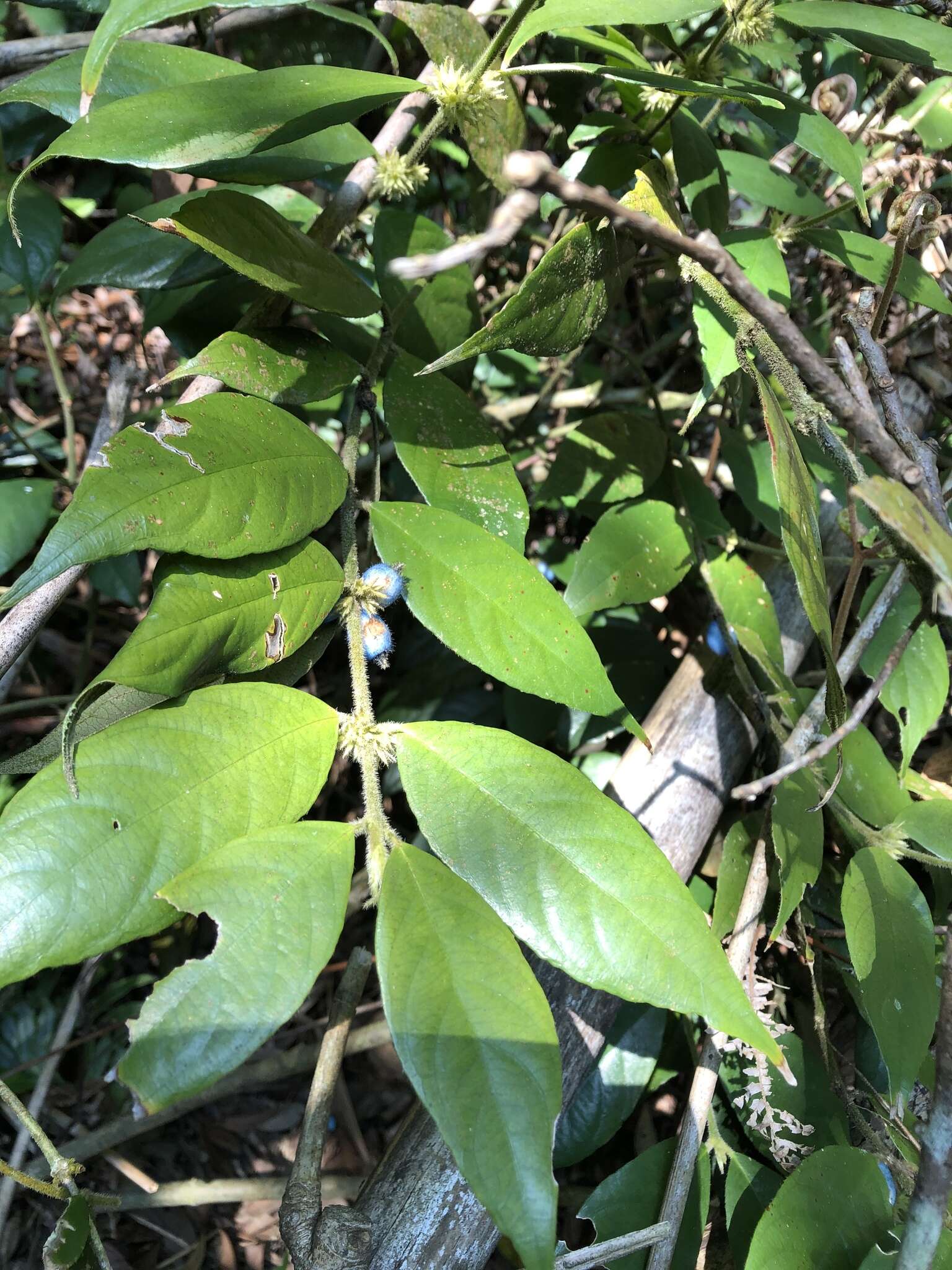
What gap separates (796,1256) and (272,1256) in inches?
34.7

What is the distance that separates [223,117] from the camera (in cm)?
69

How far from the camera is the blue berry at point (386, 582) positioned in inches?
30.1

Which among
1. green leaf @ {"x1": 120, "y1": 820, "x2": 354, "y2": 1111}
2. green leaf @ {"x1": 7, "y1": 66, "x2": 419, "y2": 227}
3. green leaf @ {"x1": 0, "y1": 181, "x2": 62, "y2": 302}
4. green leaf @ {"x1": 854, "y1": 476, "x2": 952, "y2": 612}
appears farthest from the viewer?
green leaf @ {"x1": 0, "y1": 181, "x2": 62, "y2": 302}

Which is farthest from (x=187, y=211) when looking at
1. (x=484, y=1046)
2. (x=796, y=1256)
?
(x=796, y=1256)

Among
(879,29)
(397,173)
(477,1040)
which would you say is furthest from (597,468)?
(477,1040)

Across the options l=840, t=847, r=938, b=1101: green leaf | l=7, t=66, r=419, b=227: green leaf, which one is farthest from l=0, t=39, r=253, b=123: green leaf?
l=840, t=847, r=938, b=1101: green leaf

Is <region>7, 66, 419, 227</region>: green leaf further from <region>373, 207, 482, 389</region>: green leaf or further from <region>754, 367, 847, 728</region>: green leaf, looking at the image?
<region>754, 367, 847, 728</region>: green leaf

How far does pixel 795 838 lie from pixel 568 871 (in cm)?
30

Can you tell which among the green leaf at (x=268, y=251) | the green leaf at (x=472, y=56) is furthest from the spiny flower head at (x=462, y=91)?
the green leaf at (x=268, y=251)

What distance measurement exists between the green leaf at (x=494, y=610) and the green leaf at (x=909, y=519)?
297 millimetres

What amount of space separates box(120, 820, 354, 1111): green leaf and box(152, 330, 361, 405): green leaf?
36 centimetres

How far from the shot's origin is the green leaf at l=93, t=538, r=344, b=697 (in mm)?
587

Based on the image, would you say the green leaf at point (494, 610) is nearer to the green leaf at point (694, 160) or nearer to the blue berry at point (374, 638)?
the blue berry at point (374, 638)

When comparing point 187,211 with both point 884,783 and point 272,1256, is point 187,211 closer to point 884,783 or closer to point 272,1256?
point 884,783
